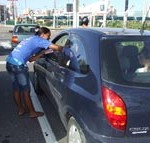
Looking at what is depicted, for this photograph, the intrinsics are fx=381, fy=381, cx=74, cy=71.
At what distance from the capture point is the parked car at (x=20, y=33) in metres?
18.0

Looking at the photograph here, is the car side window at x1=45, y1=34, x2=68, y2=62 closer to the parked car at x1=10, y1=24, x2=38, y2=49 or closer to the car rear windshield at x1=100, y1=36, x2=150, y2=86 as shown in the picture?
the car rear windshield at x1=100, y1=36, x2=150, y2=86

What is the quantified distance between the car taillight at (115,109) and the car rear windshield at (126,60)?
173mm

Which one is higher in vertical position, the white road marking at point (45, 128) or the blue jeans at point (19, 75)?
the blue jeans at point (19, 75)

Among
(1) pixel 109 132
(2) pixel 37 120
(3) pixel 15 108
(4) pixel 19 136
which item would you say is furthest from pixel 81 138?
(3) pixel 15 108

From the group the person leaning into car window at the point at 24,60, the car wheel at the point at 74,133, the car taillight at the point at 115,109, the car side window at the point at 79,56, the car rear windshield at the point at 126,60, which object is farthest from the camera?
the person leaning into car window at the point at 24,60

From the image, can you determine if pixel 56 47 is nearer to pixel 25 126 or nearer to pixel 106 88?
pixel 25 126

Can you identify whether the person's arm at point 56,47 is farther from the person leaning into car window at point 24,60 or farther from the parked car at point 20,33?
the parked car at point 20,33

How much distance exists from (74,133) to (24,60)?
2.41m

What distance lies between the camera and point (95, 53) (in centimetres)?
413

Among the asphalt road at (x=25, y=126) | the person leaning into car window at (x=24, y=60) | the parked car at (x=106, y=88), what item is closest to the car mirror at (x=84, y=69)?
the parked car at (x=106, y=88)

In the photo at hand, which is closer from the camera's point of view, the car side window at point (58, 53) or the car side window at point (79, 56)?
the car side window at point (79, 56)

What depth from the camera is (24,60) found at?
6480 millimetres

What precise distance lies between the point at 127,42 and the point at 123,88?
0.73m

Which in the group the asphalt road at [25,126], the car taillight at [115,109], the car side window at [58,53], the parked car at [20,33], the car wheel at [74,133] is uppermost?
the car side window at [58,53]
